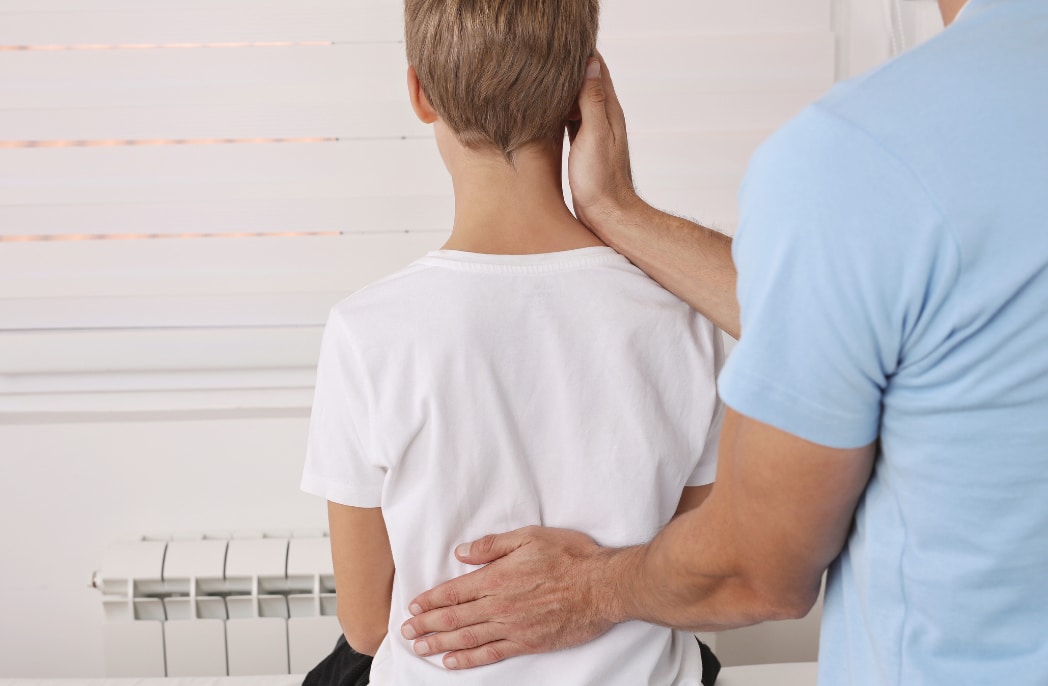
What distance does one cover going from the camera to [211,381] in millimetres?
1963

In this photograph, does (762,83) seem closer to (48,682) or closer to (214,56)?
(214,56)

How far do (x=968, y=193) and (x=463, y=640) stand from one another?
26.0 inches

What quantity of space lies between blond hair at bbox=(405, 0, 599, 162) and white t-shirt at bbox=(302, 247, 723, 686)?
0.45 ft

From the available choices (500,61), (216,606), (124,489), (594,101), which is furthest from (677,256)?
(124,489)

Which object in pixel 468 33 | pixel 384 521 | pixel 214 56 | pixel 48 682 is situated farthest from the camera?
pixel 214 56

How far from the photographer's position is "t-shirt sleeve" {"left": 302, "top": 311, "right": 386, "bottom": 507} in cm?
89

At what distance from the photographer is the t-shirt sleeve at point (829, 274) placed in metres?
0.53

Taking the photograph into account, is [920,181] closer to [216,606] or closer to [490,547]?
[490,547]

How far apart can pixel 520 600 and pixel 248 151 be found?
50.5 inches

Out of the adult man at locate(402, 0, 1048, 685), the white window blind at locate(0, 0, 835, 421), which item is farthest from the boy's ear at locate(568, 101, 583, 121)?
the white window blind at locate(0, 0, 835, 421)

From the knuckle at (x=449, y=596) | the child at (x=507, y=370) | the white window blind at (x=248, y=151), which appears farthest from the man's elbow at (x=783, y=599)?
the white window blind at (x=248, y=151)

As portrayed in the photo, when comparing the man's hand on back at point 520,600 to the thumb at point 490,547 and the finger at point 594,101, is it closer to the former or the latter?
the thumb at point 490,547

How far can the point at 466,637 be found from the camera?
94 cm

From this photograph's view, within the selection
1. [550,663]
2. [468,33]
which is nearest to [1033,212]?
[468,33]
